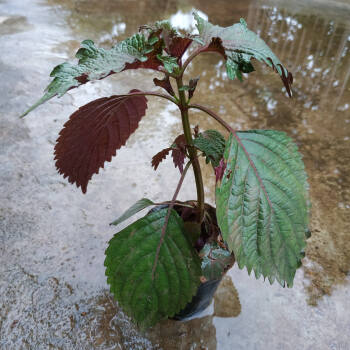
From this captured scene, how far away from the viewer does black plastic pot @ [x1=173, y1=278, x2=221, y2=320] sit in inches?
38.2

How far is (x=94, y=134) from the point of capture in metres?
→ 0.76

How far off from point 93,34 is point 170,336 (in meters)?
2.86

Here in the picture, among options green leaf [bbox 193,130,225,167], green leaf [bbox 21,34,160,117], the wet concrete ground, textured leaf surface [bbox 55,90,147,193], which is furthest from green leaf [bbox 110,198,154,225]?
the wet concrete ground

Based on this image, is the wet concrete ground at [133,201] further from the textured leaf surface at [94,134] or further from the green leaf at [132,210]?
the textured leaf surface at [94,134]

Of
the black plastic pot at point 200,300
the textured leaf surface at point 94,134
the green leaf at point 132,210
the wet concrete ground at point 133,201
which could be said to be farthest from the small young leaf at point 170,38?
the wet concrete ground at point 133,201

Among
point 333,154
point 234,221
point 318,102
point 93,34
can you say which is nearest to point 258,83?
point 318,102

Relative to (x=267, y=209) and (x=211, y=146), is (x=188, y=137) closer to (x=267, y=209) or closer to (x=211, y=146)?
(x=211, y=146)

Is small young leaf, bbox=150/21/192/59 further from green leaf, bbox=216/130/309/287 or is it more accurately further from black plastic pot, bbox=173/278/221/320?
black plastic pot, bbox=173/278/221/320

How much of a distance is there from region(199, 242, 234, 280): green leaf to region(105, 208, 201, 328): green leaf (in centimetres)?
5

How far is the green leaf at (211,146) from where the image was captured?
2.27 feet

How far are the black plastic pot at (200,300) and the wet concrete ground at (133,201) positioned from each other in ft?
0.17

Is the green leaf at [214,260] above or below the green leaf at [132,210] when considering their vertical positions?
below

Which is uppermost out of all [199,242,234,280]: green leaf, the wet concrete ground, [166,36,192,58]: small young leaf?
[166,36,192,58]: small young leaf

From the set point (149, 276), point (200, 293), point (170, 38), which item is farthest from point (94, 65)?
point (200, 293)
